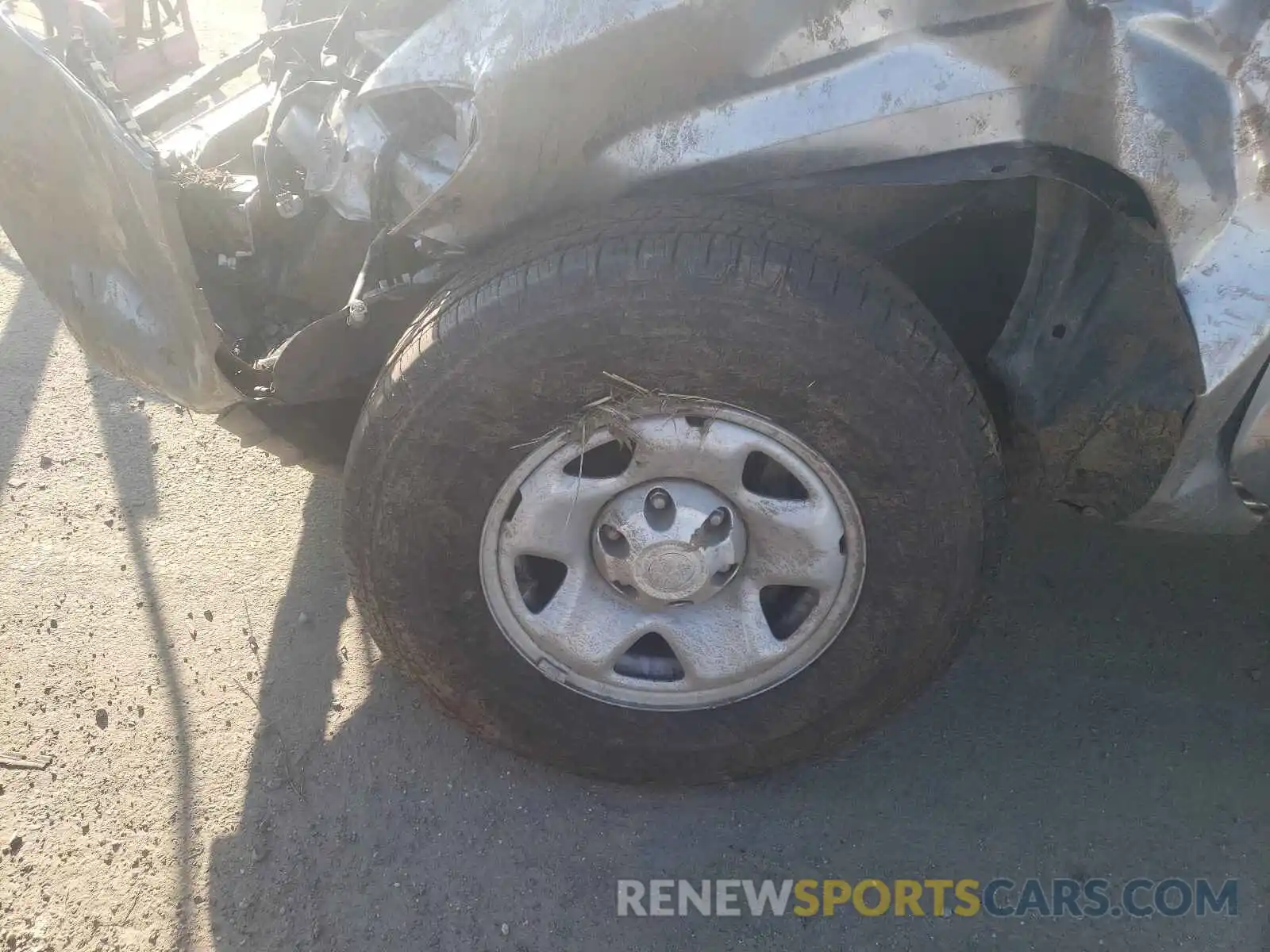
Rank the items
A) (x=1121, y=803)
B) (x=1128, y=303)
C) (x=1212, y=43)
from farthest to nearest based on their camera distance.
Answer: (x=1121, y=803) < (x=1128, y=303) < (x=1212, y=43)

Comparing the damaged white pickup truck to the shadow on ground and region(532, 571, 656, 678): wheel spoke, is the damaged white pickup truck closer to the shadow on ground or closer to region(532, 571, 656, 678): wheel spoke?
region(532, 571, 656, 678): wheel spoke

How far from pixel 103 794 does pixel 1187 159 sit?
274 centimetres

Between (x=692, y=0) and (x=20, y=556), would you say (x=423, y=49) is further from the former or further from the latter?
(x=20, y=556)

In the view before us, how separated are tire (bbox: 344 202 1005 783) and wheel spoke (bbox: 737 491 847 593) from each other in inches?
2.9

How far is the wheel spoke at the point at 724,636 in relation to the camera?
6.71ft

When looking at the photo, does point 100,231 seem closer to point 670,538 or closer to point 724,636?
point 670,538

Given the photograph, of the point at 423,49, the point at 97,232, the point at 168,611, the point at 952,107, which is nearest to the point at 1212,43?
the point at 952,107

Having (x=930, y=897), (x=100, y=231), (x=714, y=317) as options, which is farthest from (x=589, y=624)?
(x=100, y=231)

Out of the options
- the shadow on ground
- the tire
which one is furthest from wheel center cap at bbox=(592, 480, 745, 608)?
the shadow on ground

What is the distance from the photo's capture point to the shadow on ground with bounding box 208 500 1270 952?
79.2 inches

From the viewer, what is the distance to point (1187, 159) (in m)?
1.61

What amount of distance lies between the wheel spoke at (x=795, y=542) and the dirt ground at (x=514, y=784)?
0.59 meters

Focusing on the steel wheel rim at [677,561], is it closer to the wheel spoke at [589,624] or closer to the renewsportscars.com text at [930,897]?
the wheel spoke at [589,624]

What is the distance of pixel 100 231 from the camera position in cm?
203
